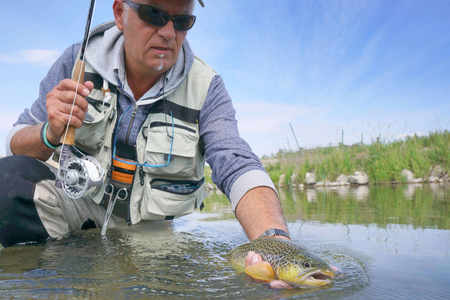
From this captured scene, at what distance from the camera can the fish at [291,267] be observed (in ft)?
6.54

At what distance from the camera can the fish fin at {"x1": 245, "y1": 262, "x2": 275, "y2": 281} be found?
6.73 ft

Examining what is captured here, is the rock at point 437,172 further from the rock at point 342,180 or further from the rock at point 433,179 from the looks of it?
the rock at point 342,180

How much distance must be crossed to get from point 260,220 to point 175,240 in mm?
1079

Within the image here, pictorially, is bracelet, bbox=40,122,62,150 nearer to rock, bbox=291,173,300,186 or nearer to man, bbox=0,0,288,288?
man, bbox=0,0,288,288

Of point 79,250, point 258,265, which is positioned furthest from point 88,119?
point 258,265

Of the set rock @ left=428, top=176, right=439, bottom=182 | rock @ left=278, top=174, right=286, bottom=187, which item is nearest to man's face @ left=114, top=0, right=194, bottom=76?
rock @ left=278, top=174, right=286, bottom=187

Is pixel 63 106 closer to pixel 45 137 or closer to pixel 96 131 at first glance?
pixel 45 137

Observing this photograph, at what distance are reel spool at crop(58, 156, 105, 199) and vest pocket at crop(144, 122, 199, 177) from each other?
55 cm

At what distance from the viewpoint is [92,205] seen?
12.2 feet

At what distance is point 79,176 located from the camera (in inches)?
114

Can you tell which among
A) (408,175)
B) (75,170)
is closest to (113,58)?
(75,170)

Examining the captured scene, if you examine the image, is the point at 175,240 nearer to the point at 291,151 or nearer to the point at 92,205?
the point at 92,205

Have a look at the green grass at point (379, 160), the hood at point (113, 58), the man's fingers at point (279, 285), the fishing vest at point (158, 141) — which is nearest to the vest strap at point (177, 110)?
the fishing vest at point (158, 141)

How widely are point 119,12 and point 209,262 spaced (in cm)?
241
